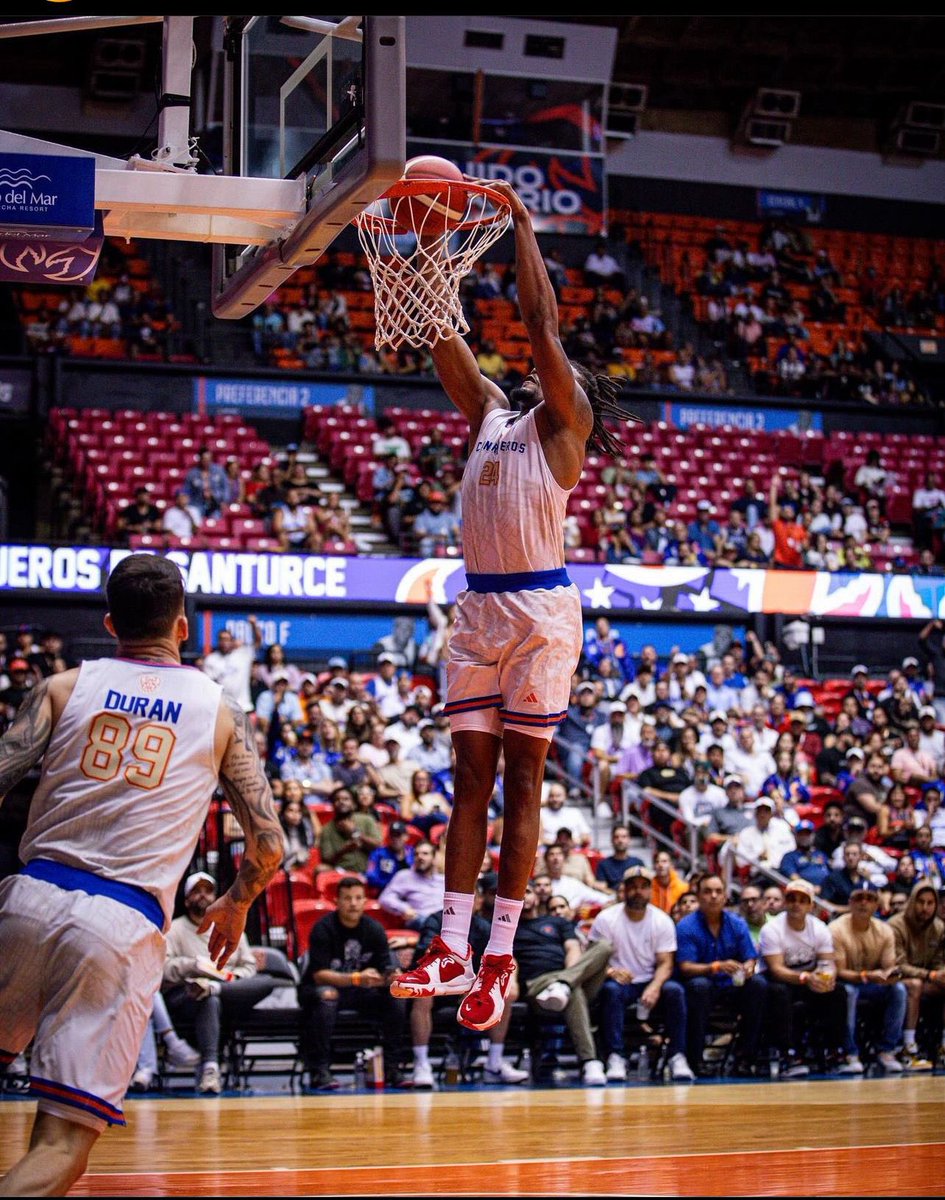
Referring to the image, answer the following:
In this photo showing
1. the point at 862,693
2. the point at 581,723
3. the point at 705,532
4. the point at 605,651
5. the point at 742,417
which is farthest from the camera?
the point at 742,417

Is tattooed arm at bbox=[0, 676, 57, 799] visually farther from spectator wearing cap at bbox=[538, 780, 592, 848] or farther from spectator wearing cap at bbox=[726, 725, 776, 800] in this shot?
spectator wearing cap at bbox=[726, 725, 776, 800]

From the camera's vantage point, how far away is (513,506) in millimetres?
6070

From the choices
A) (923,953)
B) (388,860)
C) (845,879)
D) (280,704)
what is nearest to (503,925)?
(388,860)

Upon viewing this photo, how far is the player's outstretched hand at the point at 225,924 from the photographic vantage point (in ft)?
15.3

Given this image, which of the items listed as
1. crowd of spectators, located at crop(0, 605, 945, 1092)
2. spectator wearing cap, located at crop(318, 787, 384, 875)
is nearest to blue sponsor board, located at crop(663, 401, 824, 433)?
crowd of spectators, located at crop(0, 605, 945, 1092)

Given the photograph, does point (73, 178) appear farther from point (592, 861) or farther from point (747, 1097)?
point (592, 861)

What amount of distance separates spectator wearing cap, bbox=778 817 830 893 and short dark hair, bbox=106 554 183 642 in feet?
32.8

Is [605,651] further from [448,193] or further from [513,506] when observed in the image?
[448,193]

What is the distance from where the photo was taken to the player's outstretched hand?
4676mm

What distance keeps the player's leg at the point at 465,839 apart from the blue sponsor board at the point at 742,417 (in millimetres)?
19046

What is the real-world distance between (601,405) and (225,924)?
2.89 meters

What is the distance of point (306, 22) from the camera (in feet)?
21.0

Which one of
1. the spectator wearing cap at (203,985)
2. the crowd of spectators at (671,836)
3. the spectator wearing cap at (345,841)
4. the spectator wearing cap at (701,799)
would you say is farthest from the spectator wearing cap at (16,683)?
the spectator wearing cap at (701,799)

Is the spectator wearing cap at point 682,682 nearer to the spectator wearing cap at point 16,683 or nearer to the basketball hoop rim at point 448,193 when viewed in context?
the spectator wearing cap at point 16,683
